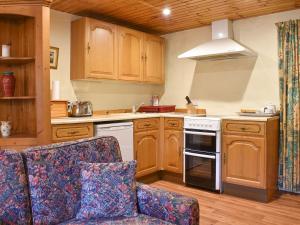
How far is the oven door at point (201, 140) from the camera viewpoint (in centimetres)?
343

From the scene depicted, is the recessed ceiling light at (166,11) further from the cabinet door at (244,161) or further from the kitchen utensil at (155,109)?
the cabinet door at (244,161)

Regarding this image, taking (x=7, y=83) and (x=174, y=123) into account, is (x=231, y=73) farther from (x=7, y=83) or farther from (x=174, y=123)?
(x=7, y=83)

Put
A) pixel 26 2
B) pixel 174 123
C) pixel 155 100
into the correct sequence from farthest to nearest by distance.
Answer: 1. pixel 155 100
2. pixel 174 123
3. pixel 26 2

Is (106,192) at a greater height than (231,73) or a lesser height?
lesser

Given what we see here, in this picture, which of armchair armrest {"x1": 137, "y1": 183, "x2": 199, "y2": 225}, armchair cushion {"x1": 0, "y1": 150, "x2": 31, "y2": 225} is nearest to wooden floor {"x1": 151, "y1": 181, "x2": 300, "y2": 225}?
armchair armrest {"x1": 137, "y1": 183, "x2": 199, "y2": 225}

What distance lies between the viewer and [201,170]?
3.58 m

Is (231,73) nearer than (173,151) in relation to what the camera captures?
No

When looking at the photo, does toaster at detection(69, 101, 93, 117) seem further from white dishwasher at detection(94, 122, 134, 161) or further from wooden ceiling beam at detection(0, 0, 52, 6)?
wooden ceiling beam at detection(0, 0, 52, 6)

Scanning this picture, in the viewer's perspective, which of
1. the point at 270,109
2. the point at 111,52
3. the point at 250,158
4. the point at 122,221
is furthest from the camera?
the point at 111,52

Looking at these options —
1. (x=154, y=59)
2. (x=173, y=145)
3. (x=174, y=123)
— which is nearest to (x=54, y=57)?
(x=154, y=59)

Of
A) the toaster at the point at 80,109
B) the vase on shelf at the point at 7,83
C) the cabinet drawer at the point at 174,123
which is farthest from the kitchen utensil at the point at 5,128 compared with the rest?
the cabinet drawer at the point at 174,123

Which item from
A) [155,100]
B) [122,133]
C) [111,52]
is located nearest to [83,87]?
[111,52]

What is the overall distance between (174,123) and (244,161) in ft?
3.51

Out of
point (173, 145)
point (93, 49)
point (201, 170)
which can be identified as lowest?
point (201, 170)
